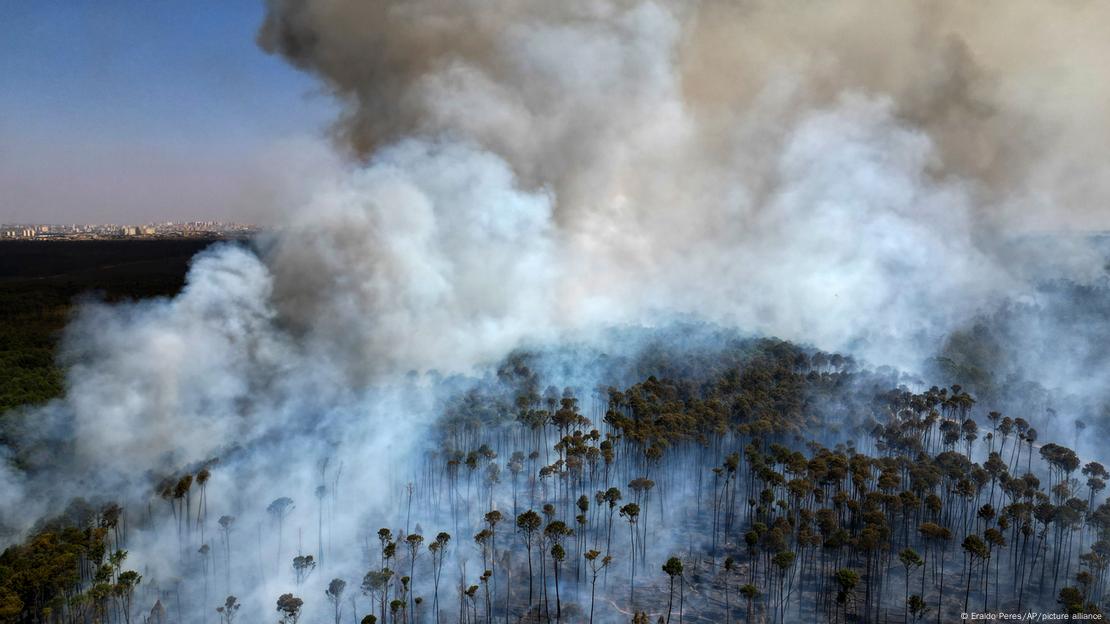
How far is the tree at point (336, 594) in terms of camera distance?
26391 mm

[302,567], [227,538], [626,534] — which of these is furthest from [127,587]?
[626,534]

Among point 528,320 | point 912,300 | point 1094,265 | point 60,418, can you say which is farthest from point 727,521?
point 1094,265

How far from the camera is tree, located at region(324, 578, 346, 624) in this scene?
2639cm

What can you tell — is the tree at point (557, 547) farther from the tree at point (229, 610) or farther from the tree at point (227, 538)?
the tree at point (227, 538)

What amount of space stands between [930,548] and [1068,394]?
1081 inches

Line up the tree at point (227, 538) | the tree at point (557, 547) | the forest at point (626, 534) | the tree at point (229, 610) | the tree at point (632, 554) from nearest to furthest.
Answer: the tree at point (229, 610) < the forest at point (626, 534) < the tree at point (557, 547) < the tree at point (227, 538) < the tree at point (632, 554)

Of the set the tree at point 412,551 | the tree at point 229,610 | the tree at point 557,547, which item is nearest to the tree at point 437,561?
the tree at point 412,551

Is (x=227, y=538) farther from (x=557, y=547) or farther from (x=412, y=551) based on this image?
(x=557, y=547)

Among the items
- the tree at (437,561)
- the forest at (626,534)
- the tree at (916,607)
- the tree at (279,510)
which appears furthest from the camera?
the tree at (279,510)

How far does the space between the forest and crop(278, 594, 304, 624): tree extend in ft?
0.32

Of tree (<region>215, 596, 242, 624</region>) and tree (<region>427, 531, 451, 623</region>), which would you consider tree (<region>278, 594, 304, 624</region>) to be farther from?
tree (<region>427, 531, 451, 623</region>)

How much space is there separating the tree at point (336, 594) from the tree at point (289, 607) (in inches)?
50.6

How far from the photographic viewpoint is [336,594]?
26.5 metres

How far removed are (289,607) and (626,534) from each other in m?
17.2
